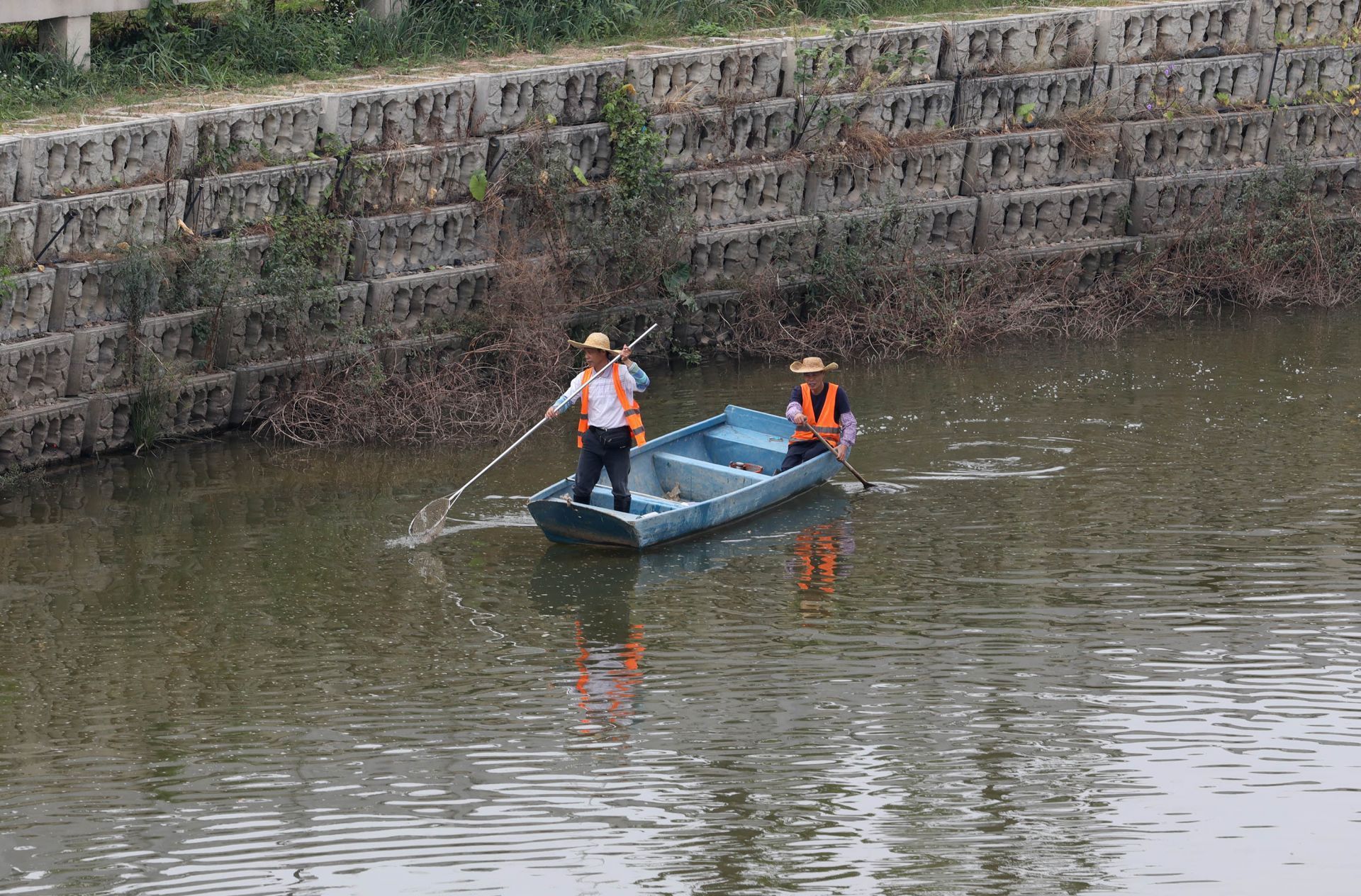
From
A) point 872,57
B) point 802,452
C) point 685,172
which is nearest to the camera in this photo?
point 802,452

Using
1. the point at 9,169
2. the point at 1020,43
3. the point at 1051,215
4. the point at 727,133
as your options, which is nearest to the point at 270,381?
the point at 9,169

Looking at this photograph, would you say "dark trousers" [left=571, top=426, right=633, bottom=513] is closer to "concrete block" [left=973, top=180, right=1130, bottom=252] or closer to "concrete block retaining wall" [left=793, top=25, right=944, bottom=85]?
"concrete block retaining wall" [left=793, top=25, right=944, bottom=85]

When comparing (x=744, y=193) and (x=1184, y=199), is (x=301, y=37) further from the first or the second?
(x=1184, y=199)

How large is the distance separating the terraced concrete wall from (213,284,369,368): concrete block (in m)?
0.03

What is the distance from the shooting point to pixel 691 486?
49.2 ft

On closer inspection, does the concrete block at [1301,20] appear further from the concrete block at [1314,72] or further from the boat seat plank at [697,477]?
the boat seat plank at [697,477]

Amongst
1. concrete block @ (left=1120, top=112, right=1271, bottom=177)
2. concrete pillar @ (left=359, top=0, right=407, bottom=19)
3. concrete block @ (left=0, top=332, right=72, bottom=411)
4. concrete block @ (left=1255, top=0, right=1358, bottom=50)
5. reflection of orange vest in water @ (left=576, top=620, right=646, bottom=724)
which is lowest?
reflection of orange vest in water @ (left=576, top=620, right=646, bottom=724)

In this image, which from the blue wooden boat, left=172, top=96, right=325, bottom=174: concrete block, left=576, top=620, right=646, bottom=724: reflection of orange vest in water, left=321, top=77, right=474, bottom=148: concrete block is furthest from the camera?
left=321, top=77, right=474, bottom=148: concrete block

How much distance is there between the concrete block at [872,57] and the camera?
19.4 m

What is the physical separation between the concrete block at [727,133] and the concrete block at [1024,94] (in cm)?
217

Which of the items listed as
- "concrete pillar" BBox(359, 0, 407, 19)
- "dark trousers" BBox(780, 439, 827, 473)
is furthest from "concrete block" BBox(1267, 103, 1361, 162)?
"concrete pillar" BBox(359, 0, 407, 19)

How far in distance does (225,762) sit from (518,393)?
7.88 metres

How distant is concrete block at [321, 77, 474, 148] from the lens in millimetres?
16953

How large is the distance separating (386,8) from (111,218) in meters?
4.93
